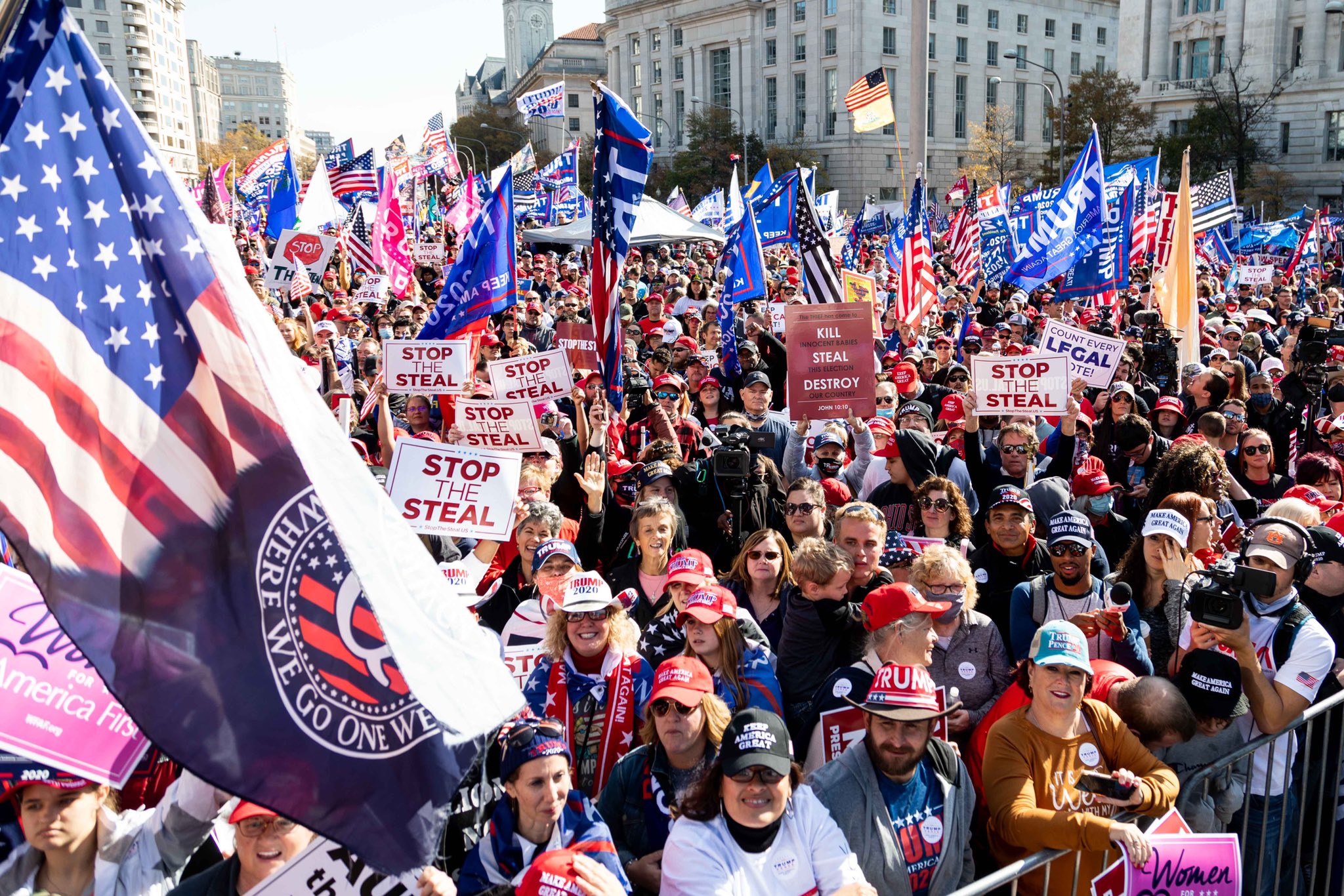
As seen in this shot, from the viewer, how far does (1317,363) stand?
30.4 feet

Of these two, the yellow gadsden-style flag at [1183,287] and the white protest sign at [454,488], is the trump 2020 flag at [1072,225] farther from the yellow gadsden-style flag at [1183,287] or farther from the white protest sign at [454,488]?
the white protest sign at [454,488]

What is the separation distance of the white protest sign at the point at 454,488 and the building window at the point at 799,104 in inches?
3179

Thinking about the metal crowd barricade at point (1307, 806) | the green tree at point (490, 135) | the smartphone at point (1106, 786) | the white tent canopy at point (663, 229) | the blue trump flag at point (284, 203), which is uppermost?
the green tree at point (490, 135)

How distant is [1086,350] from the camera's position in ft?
29.2

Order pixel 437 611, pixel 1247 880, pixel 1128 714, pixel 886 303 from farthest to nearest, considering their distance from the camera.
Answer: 1. pixel 886 303
2. pixel 1247 880
3. pixel 1128 714
4. pixel 437 611

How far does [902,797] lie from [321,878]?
1.72m

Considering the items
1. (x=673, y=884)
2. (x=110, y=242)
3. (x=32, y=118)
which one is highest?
(x=32, y=118)

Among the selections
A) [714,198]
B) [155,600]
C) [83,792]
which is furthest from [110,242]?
[714,198]

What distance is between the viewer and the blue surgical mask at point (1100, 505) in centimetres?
652

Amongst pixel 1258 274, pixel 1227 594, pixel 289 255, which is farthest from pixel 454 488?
pixel 1258 274

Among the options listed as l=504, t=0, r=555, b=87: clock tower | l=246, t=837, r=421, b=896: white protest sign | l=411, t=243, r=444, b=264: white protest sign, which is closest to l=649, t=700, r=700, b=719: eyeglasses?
l=246, t=837, r=421, b=896: white protest sign

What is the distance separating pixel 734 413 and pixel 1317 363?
4.96 m

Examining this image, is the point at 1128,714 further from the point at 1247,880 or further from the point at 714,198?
the point at 714,198

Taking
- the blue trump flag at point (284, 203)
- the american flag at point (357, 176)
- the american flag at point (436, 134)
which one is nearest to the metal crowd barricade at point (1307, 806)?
the blue trump flag at point (284, 203)
